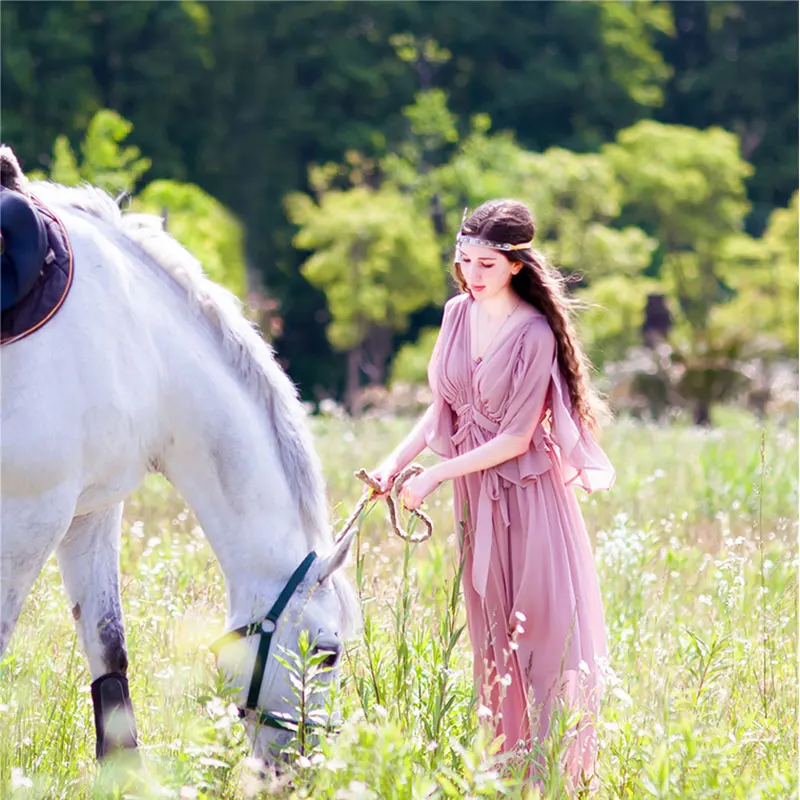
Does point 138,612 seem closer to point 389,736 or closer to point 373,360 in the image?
point 389,736

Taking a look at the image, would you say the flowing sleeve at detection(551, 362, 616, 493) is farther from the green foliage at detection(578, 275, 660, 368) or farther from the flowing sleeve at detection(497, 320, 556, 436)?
the green foliage at detection(578, 275, 660, 368)

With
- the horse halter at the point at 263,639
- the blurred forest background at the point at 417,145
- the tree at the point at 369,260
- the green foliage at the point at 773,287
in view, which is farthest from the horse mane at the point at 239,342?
the tree at the point at 369,260

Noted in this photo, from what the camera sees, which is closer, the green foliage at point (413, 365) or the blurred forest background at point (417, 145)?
the green foliage at point (413, 365)

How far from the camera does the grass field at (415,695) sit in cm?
284

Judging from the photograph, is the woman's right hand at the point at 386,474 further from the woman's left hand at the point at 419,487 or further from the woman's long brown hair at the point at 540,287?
the woman's long brown hair at the point at 540,287

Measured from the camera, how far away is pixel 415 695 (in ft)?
11.2

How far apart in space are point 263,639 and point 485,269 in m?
1.22

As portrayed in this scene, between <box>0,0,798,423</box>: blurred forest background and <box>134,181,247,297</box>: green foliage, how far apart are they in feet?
0.49

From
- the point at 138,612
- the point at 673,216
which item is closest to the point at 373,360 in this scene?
the point at 673,216

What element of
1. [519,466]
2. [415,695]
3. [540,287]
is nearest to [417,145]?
[540,287]

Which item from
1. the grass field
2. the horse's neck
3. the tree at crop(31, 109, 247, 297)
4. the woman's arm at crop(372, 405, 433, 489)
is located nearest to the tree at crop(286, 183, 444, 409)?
the tree at crop(31, 109, 247, 297)

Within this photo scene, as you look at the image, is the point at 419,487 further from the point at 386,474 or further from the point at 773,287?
the point at 773,287

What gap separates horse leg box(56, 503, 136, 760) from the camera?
3.66 metres

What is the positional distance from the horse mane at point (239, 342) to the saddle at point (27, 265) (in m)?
0.21
